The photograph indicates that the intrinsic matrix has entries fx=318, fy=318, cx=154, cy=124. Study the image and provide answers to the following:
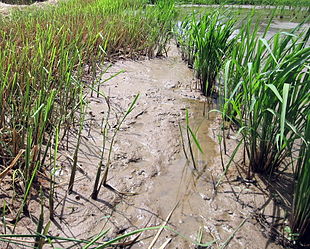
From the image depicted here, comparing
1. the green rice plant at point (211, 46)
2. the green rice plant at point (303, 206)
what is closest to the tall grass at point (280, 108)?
the green rice plant at point (303, 206)

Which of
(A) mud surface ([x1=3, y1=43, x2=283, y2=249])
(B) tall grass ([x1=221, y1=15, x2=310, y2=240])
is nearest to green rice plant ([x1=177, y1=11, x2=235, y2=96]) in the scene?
(A) mud surface ([x1=3, y1=43, x2=283, y2=249])

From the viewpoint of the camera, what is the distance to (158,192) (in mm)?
1584

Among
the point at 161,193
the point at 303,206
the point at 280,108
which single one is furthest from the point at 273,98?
the point at 161,193

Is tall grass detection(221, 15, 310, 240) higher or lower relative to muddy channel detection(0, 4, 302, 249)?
higher

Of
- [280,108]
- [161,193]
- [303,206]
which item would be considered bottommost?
[161,193]

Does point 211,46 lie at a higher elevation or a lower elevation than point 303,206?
higher

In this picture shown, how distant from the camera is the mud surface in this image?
1319 millimetres

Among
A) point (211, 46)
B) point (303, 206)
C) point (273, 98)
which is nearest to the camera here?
point (303, 206)

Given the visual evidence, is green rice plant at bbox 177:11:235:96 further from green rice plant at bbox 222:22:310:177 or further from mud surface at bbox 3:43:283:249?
green rice plant at bbox 222:22:310:177

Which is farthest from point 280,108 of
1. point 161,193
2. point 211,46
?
point 211,46

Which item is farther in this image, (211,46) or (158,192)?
(211,46)

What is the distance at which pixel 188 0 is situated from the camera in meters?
10.4

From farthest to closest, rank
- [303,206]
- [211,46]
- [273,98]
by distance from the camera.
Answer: [211,46] → [273,98] → [303,206]

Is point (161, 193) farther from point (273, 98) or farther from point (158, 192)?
point (273, 98)
